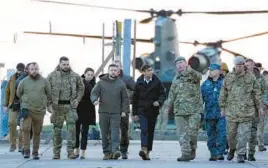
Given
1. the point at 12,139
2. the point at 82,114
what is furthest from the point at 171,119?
the point at 82,114

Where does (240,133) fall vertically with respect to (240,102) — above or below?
below

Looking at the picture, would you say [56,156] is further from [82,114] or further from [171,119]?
[171,119]

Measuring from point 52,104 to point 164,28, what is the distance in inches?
1196

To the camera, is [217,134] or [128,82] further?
[128,82]

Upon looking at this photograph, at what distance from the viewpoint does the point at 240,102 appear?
17.8m

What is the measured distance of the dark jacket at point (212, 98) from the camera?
18516 mm

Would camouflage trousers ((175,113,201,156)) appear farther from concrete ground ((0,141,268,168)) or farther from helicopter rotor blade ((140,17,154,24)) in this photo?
helicopter rotor blade ((140,17,154,24))

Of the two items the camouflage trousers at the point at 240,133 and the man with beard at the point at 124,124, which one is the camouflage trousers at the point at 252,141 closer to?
the camouflage trousers at the point at 240,133

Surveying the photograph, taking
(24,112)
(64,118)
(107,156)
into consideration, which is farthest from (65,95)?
(107,156)

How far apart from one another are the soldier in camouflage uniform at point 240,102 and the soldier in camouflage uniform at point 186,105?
447mm

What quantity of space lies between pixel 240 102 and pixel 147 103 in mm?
1772

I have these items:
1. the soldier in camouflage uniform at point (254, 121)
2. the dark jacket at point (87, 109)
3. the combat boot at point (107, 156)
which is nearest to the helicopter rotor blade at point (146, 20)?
the soldier in camouflage uniform at point (254, 121)

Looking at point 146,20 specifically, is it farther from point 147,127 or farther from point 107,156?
point 107,156

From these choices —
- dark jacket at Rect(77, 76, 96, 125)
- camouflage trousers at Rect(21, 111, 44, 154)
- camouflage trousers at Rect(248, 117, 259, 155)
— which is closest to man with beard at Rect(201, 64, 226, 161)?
camouflage trousers at Rect(248, 117, 259, 155)
